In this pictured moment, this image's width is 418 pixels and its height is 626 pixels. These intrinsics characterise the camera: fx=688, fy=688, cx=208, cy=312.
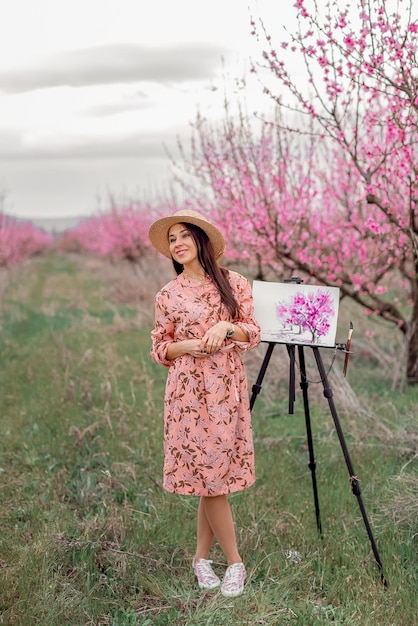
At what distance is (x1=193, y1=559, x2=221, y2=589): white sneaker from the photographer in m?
3.37

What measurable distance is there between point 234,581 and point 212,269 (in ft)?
4.90

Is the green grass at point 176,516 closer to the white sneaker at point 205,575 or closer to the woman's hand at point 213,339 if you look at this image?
the white sneaker at point 205,575

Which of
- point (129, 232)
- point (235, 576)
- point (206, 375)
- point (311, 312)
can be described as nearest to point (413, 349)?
point (311, 312)

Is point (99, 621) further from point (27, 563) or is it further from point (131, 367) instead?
point (131, 367)

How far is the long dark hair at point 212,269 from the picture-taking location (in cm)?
324

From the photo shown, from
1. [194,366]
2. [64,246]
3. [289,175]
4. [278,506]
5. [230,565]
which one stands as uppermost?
[289,175]

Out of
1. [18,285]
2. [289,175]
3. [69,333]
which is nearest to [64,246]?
[18,285]

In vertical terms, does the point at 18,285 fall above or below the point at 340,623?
below

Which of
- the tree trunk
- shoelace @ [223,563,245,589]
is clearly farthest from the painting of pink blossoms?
the tree trunk

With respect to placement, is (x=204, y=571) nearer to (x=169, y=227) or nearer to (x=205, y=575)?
(x=205, y=575)

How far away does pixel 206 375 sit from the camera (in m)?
3.17

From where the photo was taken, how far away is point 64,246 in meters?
68.1

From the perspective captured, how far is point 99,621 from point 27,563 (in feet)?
1.86

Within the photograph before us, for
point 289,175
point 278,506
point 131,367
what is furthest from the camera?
point 131,367
